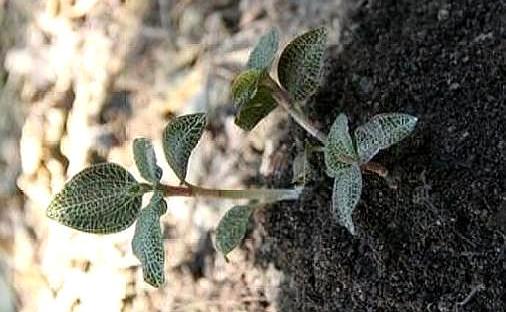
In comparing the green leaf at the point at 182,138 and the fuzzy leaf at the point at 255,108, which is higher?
the fuzzy leaf at the point at 255,108

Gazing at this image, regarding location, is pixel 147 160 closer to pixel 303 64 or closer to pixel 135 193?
pixel 135 193

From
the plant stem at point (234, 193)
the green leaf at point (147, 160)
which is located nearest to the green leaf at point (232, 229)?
the plant stem at point (234, 193)

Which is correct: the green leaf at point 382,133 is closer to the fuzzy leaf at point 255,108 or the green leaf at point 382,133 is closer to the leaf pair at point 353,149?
the leaf pair at point 353,149

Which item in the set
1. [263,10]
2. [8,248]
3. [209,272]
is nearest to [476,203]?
[209,272]

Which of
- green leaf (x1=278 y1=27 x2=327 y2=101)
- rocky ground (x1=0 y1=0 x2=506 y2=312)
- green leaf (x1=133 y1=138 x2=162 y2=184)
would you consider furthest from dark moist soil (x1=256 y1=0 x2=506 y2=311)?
green leaf (x1=133 y1=138 x2=162 y2=184)

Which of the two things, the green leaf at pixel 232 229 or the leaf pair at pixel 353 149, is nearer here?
the leaf pair at pixel 353 149

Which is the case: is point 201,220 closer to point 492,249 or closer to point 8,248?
point 8,248

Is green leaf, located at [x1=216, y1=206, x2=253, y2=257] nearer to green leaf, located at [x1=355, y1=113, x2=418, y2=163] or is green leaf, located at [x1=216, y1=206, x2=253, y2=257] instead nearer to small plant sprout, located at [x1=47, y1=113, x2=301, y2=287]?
small plant sprout, located at [x1=47, y1=113, x2=301, y2=287]

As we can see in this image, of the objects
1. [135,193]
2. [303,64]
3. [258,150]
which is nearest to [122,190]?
[135,193]
